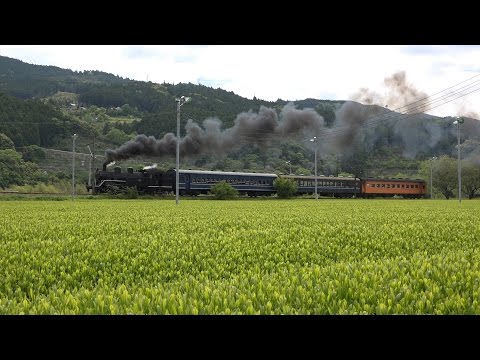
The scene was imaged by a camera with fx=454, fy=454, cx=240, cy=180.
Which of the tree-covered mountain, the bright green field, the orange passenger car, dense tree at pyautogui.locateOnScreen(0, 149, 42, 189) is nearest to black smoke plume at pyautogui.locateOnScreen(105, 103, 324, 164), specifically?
the tree-covered mountain

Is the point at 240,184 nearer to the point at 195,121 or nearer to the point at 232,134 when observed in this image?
the point at 232,134

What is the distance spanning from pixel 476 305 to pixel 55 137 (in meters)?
85.0

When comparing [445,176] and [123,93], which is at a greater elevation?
[123,93]

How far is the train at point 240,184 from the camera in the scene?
170 feet

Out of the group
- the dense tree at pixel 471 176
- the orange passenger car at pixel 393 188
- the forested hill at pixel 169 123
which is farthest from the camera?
the dense tree at pixel 471 176

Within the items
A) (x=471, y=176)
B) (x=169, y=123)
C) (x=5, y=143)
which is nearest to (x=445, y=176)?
(x=471, y=176)

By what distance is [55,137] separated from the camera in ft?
266

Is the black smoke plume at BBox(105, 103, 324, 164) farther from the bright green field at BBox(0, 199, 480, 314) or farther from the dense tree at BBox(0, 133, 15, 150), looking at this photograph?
the bright green field at BBox(0, 199, 480, 314)

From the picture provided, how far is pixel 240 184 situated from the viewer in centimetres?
5922

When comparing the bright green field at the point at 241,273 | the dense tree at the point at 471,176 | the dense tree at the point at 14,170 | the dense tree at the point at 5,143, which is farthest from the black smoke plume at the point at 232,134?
the bright green field at the point at 241,273

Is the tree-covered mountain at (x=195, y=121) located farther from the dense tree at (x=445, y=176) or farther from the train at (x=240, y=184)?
the train at (x=240, y=184)
